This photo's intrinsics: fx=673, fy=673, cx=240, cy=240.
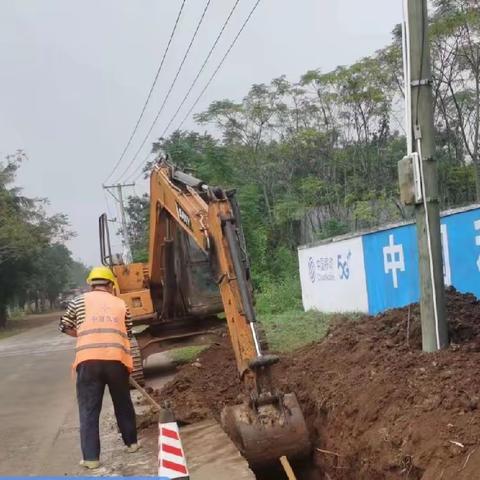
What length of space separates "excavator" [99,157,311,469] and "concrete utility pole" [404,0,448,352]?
1.48 metres

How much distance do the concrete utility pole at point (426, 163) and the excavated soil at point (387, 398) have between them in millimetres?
320

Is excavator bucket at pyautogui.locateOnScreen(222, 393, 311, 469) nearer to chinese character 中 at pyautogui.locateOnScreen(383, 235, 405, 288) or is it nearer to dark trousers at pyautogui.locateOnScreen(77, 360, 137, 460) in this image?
dark trousers at pyautogui.locateOnScreen(77, 360, 137, 460)

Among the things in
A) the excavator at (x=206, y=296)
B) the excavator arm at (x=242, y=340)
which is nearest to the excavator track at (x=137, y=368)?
the excavator at (x=206, y=296)

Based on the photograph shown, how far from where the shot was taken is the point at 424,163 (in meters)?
6.04

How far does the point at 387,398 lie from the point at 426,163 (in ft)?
6.90

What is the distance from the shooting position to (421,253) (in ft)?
20.2

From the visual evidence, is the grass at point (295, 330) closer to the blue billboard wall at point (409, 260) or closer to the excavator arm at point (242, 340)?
the blue billboard wall at point (409, 260)

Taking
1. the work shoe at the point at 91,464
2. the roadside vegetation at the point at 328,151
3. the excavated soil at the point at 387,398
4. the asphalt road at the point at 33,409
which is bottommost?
the asphalt road at the point at 33,409

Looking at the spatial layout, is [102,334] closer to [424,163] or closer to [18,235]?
[424,163]

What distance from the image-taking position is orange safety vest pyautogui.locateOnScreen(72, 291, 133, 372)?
19.9 ft

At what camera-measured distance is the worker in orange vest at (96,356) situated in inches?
239

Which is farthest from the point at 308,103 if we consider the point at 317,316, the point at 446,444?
the point at 446,444

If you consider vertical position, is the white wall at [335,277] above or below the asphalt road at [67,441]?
above

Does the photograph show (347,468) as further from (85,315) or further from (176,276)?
(176,276)
